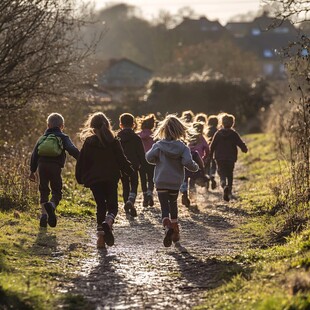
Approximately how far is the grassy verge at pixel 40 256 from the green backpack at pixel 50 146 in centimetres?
115

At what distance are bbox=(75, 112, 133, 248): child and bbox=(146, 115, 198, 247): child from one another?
2.13 feet

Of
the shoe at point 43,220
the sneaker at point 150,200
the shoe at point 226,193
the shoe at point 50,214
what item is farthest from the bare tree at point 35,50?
the shoe at point 50,214

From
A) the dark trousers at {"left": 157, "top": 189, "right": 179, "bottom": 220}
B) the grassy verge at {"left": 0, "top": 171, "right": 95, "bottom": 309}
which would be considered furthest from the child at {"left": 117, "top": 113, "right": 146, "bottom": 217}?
the dark trousers at {"left": 157, "top": 189, "right": 179, "bottom": 220}

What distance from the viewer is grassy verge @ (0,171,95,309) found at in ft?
24.1

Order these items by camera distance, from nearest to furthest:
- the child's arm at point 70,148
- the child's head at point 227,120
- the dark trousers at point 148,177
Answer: the child's arm at point 70,148 < the dark trousers at point 148,177 < the child's head at point 227,120

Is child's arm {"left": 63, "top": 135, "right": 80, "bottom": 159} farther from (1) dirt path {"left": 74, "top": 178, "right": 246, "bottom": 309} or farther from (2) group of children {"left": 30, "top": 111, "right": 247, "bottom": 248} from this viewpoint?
(1) dirt path {"left": 74, "top": 178, "right": 246, "bottom": 309}

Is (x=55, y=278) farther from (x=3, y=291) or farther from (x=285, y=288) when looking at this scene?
(x=285, y=288)

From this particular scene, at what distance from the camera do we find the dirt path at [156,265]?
7.64 metres

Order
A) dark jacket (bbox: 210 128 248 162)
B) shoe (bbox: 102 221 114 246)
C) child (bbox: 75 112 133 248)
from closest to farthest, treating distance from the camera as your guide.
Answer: shoe (bbox: 102 221 114 246)
child (bbox: 75 112 133 248)
dark jacket (bbox: 210 128 248 162)

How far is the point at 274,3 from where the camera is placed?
11.6 metres

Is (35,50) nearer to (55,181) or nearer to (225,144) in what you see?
(225,144)

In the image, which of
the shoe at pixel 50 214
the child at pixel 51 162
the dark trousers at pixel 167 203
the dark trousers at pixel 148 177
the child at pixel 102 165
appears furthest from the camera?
the dark trousers at pixel 148 177

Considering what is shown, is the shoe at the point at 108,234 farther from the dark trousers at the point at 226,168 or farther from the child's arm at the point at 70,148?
the dark trousers at the point at 226,168

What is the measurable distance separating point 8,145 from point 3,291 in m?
13.0
